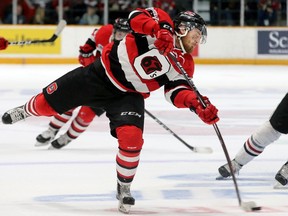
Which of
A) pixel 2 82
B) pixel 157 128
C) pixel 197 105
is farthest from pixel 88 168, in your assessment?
pixel 2 82

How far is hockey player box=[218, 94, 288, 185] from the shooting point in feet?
14.0

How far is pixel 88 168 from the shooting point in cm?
477

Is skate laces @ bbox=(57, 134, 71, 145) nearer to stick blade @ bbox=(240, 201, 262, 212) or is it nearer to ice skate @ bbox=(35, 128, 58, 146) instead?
ice skate @ bbox=(35, 128, 58, 146)

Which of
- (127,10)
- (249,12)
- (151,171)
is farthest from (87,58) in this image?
(249,12)


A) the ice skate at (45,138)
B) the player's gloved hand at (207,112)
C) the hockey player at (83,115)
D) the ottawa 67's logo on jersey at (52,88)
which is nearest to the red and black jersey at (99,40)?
the hockey player at (83,115)

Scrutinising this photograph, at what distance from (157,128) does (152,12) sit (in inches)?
104

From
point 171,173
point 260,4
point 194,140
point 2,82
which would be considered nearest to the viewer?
point 171,173

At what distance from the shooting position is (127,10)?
46.5ft

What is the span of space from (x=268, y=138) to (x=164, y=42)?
993 mm

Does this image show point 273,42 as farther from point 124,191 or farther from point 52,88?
point 124,191

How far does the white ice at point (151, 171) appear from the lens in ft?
12.2

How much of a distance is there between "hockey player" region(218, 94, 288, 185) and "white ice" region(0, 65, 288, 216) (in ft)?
0.26

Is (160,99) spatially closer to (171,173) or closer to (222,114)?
(222,114)

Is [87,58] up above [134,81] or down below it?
below
